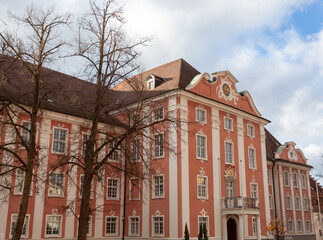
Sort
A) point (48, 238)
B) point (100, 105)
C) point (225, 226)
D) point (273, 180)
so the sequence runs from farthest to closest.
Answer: point (273, 180) < point (225, 226) < point (48, 238) < point (100, 105)

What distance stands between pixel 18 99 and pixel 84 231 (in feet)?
18.9

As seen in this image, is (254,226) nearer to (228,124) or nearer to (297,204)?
(228,124)

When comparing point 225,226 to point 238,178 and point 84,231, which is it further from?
point 84,231

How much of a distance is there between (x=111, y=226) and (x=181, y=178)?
694 cm

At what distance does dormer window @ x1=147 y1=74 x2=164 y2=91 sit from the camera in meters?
31.0

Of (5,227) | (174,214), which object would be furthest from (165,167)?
(5,227)

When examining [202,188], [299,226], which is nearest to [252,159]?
[202,188]

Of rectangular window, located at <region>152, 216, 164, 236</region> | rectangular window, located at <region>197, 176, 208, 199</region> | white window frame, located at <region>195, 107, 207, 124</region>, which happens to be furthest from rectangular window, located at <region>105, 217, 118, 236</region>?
white window frame, located at <region>195, 107, 207, 124</region>

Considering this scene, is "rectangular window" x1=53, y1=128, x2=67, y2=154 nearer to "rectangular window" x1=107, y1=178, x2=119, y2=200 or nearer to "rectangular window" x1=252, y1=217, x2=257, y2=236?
"rectangular window" x1=107, y1=178, x2=119, y2=200

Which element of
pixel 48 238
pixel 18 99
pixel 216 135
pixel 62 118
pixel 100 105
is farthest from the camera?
pixel 216 135

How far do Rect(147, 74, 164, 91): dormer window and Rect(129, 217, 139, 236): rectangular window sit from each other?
1047 cm

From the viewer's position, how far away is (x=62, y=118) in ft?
86.5

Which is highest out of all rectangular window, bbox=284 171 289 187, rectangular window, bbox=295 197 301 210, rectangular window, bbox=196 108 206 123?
rectangular window, bbox=196 108 206 123

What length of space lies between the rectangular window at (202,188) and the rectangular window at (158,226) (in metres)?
3.24
